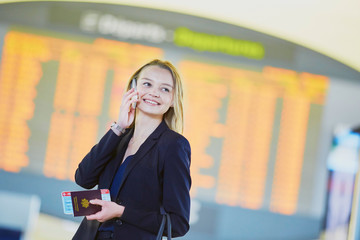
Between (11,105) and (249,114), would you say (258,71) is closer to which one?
(249,114)

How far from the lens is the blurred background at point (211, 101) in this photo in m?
4.04

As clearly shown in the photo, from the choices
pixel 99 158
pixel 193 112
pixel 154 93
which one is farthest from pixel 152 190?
pixel 193 112

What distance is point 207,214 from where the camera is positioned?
4.10 metres

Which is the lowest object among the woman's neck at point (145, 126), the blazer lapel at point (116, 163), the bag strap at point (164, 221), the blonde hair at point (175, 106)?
the bag strap at point (164, 221)

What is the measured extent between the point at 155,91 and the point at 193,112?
8.48 feet

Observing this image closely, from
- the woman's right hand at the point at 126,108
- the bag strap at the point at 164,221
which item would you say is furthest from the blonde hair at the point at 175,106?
the bag strap at the point at 164,221

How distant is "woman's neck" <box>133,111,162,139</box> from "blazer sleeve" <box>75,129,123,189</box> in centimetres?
6

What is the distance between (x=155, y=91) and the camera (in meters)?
1.54

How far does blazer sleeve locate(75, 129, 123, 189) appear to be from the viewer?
149 cm

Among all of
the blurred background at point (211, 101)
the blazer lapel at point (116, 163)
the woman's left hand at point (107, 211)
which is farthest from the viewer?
the blurred background at point (211, 101)

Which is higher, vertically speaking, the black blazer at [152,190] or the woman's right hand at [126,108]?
the woman's right hand at [126,108]

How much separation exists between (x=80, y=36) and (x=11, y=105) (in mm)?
813

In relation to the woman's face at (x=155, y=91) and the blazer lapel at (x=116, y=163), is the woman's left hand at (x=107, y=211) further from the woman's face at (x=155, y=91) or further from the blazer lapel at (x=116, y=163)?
the woman's face at (x=155, y=91)

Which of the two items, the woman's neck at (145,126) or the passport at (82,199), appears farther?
the woman's neck at (145,126)
